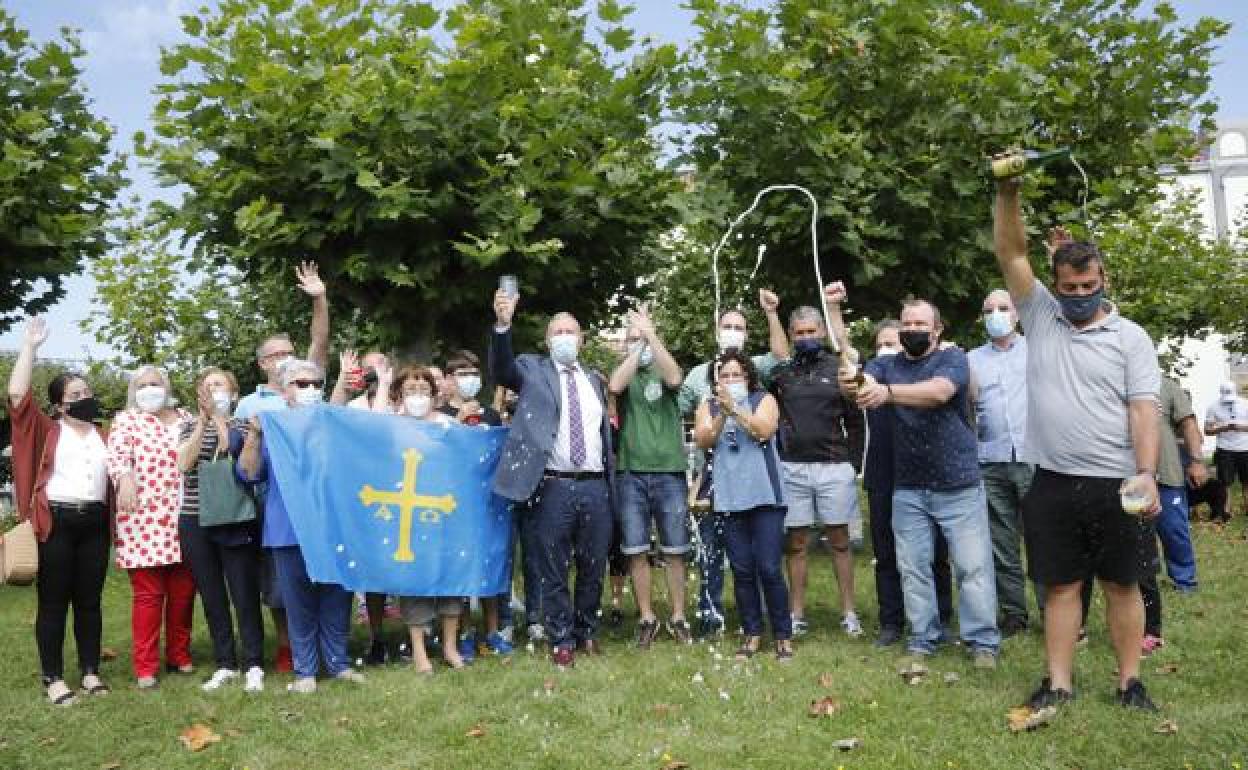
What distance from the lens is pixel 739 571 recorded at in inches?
270

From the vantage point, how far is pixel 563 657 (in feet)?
21.9

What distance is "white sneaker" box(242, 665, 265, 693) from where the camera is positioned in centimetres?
648

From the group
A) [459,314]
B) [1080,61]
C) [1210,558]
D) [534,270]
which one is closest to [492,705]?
[534,270]

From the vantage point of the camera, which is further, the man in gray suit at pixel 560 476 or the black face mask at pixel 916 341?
the man in gray suit at pixel 560 476

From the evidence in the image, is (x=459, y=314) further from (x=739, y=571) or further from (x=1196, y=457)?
(x=1196, y=457)

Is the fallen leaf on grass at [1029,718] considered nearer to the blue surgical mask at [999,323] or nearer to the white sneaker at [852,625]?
the white sneaker at [852,625]

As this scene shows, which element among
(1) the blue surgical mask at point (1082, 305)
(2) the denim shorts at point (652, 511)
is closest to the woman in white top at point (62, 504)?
(2) the denim shorts at point (652, 511)

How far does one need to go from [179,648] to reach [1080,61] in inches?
446

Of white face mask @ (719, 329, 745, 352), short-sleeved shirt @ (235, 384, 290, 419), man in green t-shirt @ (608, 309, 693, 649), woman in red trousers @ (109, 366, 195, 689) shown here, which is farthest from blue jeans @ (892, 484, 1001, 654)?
woman in red trousers @ (109, 366, 195, 689)

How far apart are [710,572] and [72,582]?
418 centimetres

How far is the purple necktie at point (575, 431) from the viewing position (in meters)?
6.90

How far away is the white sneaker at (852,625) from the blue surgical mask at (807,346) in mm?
1879

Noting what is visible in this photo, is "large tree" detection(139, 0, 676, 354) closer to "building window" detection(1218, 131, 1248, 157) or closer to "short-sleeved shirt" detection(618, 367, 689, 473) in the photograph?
"short-sleeved shirt" detection(618, 367, 689, 473)

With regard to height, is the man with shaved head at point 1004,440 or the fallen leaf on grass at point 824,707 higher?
the man with shaved head at point 1004,440
